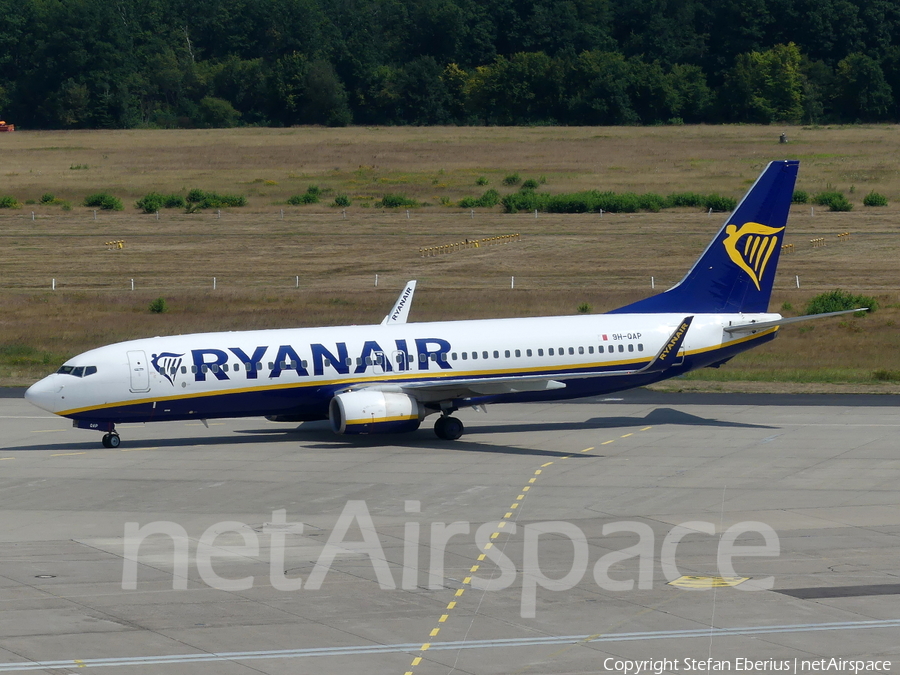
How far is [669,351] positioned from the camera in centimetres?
4384

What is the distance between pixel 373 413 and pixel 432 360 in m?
3.56

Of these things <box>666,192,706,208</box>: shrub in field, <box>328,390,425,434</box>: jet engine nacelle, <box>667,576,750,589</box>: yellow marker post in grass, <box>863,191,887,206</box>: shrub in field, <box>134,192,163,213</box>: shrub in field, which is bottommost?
<box>667,576,750,589</box>: yellow marker post in grass

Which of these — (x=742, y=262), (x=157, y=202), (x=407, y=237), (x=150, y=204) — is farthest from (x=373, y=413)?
(x=157, y=202)

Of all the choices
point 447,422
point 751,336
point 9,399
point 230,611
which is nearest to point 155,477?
point 447,422

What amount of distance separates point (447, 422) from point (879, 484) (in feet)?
50.0

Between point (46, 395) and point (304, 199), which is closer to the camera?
point (46, 395)

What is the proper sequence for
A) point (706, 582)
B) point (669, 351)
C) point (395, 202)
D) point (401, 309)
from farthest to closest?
point (395, 202)
point (401, 309)
point (669, 351)
point (706, 582)

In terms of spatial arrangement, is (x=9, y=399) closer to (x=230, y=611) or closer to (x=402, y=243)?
(x=230, y=611)

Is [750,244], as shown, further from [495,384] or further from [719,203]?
[719,203]

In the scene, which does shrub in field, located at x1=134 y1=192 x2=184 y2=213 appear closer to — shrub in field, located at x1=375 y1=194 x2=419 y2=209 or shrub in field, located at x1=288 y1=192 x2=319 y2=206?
shrub in field, located at x1=288 y1=192 x2=319 y2=206

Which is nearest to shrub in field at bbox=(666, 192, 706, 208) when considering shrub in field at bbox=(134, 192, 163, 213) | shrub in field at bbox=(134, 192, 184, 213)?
shrub in field at bbox=(134, 192, 184, 213)

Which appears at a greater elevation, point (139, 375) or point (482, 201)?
point (482, 201)

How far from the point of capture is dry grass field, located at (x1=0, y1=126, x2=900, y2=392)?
72062 mm

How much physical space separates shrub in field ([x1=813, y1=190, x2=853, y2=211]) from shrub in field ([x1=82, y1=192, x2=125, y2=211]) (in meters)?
68.5
